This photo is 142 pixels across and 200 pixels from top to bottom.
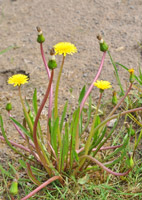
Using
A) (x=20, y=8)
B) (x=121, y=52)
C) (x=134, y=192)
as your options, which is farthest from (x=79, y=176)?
(x=20, y=8)

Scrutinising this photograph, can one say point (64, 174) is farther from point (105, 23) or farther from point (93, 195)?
point (105, 23)

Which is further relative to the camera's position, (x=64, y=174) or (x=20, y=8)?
(x=20, y=8)

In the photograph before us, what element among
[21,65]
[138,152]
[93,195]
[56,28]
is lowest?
[93,195]

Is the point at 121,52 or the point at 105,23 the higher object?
the point at 105,23

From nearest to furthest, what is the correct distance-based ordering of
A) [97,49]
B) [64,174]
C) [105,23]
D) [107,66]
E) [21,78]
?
[21,78]
[64,174]
[107,66]
[97,49]
[105,23]

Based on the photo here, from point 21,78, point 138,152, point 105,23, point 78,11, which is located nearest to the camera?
point 21,78

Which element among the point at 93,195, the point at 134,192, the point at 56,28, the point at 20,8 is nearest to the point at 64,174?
the point at 93,195

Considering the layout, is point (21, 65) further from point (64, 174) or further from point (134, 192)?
point (134, 192)
